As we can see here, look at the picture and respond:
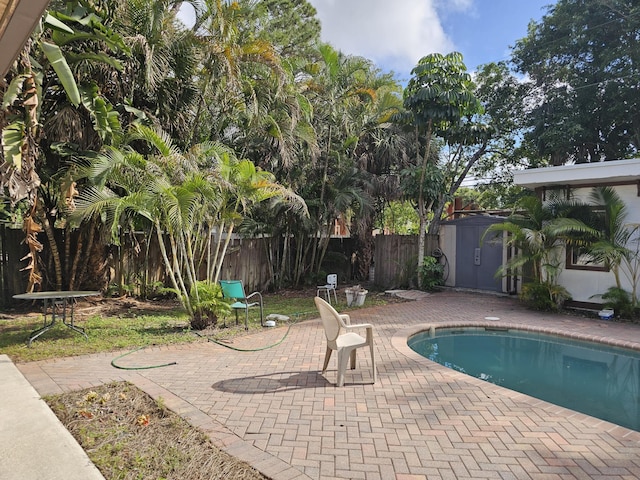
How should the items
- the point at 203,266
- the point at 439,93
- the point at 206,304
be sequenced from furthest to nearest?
the point at 203,266
the point at 439,93
the point at 206,304

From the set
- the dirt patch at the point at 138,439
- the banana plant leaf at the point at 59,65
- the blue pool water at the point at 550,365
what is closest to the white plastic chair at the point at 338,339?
the dirt patch at the point at 138,439

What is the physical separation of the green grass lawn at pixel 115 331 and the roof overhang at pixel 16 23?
4068 mm

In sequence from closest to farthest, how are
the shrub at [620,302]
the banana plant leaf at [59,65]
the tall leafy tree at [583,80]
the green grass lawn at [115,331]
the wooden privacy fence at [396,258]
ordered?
the banana plant leaf at [59,65] → the green grass lawn at [115,331] → the shrub at [620,302] → the wooden privacy fence at [396,258] → the tall leafy tree at [583,80]

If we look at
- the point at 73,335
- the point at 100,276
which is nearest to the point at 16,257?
the point at 100,276

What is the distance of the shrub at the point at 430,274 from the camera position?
12352mm

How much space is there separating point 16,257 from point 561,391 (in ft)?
33.4

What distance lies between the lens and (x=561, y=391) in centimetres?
534

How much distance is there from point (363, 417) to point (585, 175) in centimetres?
821

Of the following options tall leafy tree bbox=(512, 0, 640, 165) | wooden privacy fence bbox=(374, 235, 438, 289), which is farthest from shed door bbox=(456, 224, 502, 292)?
tall leafy tree bbox=(512, 0, 640, 165)

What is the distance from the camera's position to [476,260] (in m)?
12.6

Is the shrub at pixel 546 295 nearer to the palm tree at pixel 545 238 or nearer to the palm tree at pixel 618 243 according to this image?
the palm tree at pixel 545 238

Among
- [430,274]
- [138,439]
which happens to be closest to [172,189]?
[138,439]

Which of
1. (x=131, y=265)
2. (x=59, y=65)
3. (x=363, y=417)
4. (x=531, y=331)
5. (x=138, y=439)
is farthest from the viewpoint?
(x=131, y=265)

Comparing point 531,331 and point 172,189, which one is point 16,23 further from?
point 531,331
